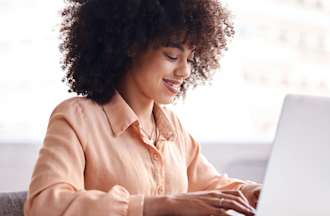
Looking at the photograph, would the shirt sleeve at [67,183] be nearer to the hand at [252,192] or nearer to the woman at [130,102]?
the woman at [130,102]

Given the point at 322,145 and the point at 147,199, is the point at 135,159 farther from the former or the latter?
the point at 322,145

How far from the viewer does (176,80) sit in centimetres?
131

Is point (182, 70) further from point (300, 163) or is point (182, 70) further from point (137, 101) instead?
point (300, 163)

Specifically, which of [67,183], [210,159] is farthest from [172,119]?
[210,159]

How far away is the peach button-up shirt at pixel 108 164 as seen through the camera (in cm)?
109

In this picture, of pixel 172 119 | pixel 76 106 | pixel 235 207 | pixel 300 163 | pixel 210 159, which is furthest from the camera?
pixel 210 159

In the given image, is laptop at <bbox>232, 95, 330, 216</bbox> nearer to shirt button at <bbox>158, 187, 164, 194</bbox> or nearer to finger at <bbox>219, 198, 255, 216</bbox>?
finger at <bbox>219, 198, 255, 216</bbox>

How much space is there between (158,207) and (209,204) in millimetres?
79

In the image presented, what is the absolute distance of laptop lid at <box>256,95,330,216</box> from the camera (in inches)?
34.8

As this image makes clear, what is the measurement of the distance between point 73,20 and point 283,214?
0.64 m

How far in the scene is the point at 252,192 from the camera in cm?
126

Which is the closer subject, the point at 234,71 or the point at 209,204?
the point at 209,204

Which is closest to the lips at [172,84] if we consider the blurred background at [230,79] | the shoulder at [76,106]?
the shoulder at [76,106]

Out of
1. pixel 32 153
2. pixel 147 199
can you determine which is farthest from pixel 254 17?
pixel 147 199
